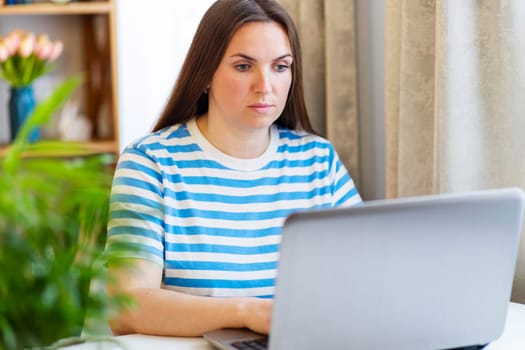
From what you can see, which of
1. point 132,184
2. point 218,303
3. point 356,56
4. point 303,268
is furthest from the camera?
point 356,56

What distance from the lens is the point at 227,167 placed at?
1968mm

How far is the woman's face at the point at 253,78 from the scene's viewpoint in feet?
6.28

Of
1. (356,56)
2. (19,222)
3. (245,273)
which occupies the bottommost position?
(245,273)

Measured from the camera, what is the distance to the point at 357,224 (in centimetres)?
120

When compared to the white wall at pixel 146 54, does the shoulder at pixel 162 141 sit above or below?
below

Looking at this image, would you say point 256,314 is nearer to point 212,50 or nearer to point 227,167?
point 227,167

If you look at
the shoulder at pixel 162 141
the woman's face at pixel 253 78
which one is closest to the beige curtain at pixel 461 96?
the woman's face at pixel 253 78

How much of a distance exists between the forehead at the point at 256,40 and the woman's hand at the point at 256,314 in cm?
63

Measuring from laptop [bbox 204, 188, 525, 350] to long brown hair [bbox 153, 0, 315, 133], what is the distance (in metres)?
0.75

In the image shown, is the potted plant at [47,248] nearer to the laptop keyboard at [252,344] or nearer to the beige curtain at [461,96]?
the laptop keyboard at [252,344]

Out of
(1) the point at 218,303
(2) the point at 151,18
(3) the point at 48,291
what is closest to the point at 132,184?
(1) the point at 218,303

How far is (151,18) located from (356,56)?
0.92 m

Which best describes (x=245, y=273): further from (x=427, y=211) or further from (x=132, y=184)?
(x=427, y=211)

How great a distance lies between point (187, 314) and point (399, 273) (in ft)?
1.43
